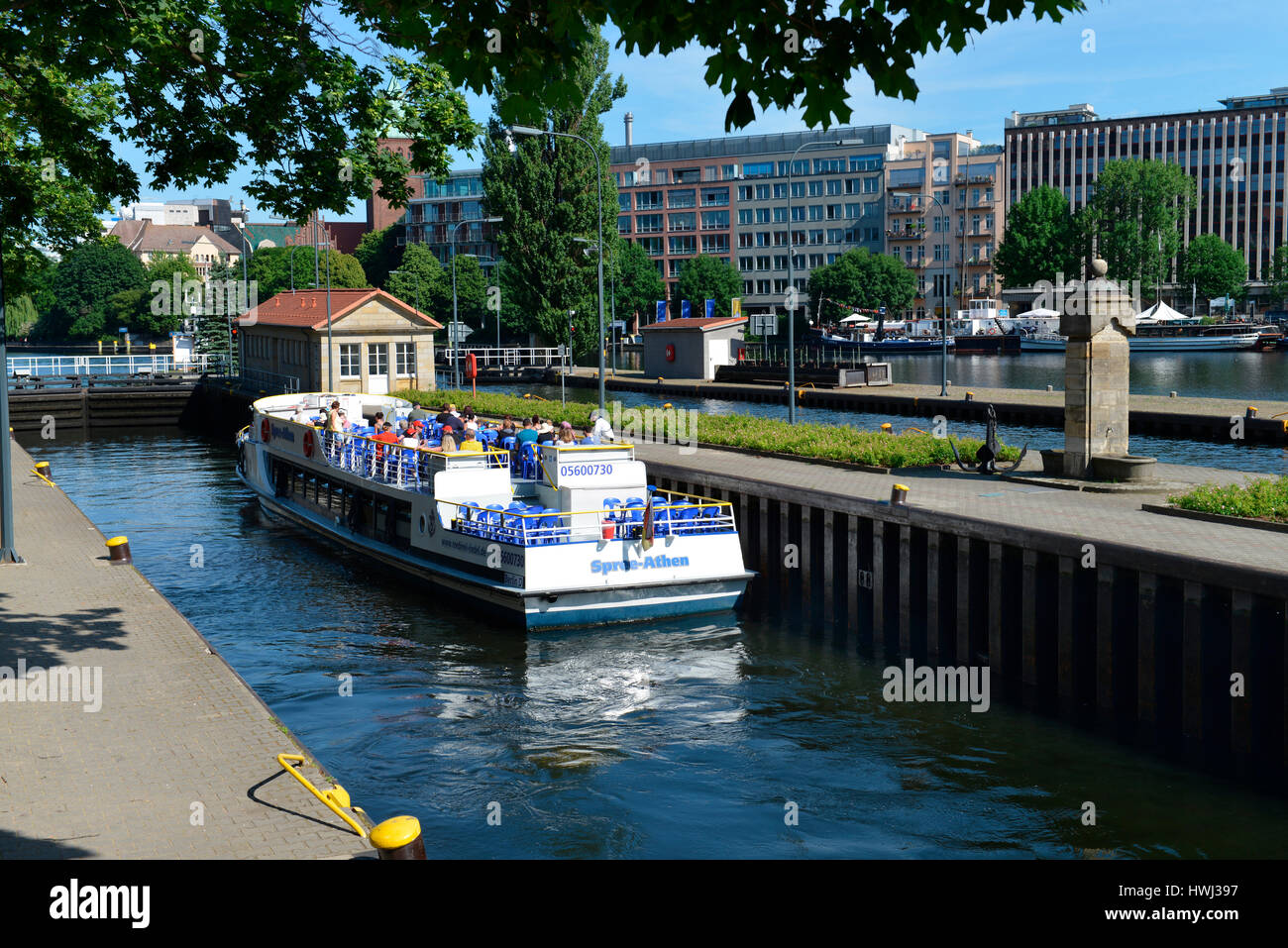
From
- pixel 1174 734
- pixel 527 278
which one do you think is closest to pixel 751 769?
pixel 1174 734

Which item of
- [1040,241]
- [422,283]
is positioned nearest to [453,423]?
[422,283]

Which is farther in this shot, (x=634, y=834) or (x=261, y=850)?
(x=634, y=834)

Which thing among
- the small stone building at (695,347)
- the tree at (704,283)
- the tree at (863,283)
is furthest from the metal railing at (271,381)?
→ the tree at (863,283)

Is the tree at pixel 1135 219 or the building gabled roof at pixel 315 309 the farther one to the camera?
the tree at pixel 1135 219

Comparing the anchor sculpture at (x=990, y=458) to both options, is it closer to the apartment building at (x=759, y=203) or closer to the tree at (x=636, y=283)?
the tree at (x=636, y=283)

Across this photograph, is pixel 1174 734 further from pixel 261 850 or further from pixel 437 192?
pixel 437 192

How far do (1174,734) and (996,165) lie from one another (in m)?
150

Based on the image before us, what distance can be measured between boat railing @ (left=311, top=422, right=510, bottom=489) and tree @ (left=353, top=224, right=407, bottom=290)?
12293 centimetres

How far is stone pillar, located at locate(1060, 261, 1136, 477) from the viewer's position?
24.8m

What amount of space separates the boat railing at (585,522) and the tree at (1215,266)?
132533mm

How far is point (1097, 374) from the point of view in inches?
985

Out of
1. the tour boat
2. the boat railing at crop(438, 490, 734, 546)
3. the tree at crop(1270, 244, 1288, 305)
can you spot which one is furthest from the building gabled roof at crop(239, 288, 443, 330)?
the tree at crop(1270, 244, 1288, 305)

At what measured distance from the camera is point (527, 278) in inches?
3071

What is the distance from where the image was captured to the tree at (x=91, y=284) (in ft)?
529
